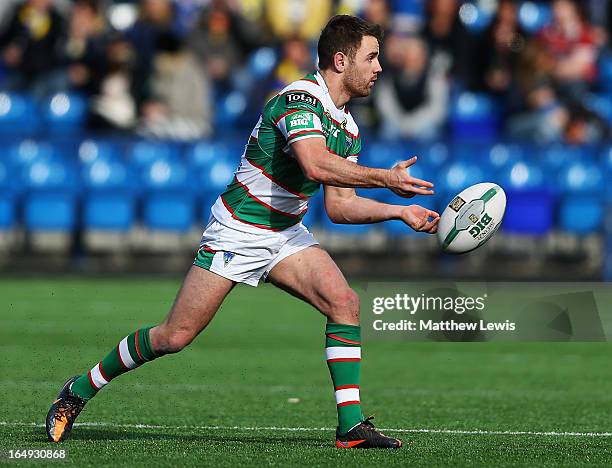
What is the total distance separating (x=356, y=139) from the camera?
7922 mm

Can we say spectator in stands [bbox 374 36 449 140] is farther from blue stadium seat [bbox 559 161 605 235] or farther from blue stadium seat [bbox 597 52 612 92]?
blue stadium seat [bbox 597 52 612 92]

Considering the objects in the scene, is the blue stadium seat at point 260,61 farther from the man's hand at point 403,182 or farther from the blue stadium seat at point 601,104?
the man's hand at point 403,182

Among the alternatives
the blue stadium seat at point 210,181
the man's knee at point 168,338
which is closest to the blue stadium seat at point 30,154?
the blue stadium seat at point 210,181

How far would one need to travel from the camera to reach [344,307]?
297 inches

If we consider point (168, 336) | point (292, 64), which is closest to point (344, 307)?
point (168, 336)

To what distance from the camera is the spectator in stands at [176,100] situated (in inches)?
739

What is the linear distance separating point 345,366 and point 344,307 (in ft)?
1.04

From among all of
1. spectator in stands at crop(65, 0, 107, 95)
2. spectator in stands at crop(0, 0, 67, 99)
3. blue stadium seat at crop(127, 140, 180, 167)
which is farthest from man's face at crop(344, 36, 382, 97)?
spectator in stands at crop(0, 0, 67, 99)

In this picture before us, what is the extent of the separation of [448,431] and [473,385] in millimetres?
2405

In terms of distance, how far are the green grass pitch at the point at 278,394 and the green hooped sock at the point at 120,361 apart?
0.91ft

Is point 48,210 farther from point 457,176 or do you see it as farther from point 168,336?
point 168,336

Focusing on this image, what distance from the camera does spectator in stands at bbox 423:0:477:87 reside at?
62.7ft

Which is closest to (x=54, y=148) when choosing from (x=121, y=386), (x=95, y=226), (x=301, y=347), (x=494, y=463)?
(x=95, y=226)

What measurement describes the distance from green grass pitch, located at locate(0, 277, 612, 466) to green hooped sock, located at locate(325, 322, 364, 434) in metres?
0.24
